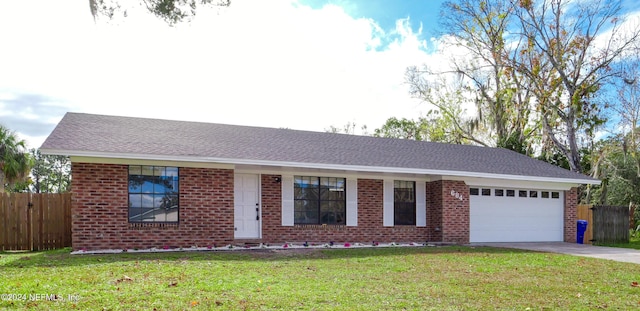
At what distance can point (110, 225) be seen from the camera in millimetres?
12109

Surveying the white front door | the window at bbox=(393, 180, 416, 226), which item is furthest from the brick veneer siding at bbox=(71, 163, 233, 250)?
the window at bbox=(393, 180, 416, 226)

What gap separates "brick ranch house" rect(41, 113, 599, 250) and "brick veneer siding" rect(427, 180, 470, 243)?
34 mm

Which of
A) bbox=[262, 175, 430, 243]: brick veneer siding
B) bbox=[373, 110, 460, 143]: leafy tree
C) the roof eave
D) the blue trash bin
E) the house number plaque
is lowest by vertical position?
the blue trash bin

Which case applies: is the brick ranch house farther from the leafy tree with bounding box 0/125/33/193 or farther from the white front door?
the leafy tree with bounding box 0/125/33/193

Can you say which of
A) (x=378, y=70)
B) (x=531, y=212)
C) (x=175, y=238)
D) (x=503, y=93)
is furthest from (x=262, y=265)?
(x=503, y=93)

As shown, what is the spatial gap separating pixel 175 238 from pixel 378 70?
17.1m

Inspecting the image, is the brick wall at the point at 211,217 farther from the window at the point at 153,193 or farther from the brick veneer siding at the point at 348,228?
the window at the point at 153,193

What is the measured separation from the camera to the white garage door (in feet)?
55.5

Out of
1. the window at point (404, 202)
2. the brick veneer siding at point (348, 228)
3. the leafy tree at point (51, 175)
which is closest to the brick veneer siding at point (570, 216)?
the brick veneer siding at point (348, 228)

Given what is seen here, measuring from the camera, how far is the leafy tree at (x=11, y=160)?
21.4m

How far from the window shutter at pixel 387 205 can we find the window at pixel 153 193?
6685 mm

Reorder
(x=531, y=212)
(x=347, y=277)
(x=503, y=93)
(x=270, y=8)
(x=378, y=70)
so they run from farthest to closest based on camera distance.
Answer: (x=503, y=93)
(x=378, y=70)
(x=531, y=212)
(x=270, y=8)
(x=347, y=277)

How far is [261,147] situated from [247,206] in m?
1.83

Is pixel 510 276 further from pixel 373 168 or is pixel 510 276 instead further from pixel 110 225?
pixel 110 225
